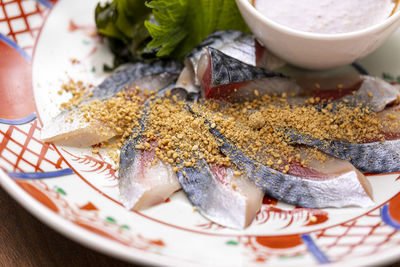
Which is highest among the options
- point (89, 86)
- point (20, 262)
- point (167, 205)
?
point (89, 86)

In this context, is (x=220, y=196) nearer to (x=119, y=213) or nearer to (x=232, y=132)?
(x=232, y=132)

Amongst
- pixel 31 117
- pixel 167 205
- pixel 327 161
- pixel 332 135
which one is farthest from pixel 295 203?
pixel 31 117

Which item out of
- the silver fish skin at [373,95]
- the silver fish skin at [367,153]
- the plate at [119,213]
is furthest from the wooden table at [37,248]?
the silver fish skin at [373,95]

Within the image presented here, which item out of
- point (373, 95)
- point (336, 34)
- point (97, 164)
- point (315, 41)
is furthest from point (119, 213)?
point (373, 95)

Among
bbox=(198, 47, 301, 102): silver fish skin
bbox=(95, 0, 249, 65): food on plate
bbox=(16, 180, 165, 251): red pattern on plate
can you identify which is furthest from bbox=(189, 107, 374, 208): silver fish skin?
bbox=(95, 0, 249, 65): food on plate

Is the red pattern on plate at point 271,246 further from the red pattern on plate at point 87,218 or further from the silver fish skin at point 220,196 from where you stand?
the red pattern on plate at point 87,218

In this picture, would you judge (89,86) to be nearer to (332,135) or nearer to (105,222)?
(105,222)

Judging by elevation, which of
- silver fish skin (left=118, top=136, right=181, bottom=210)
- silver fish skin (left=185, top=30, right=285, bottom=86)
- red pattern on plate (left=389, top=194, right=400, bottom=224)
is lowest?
red pattern on plate (left=389, top=194, right=400, bottom=224)

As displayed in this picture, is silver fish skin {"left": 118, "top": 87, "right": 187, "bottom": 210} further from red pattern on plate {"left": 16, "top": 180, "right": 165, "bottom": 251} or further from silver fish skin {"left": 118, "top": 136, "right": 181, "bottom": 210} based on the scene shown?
red pattern on plate {"left": 16, "top": 180, "right": 165, "bottom": 251}
